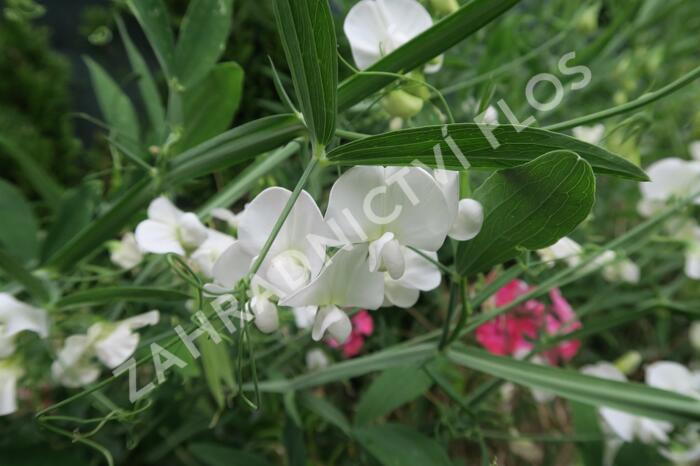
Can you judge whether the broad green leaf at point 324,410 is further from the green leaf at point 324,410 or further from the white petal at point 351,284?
the white petal at point 351,284

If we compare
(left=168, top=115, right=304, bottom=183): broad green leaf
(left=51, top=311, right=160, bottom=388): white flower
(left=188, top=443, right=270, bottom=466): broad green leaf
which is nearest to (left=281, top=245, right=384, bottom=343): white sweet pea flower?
(left=168, top=115, right=304, bottom=183): broad green leaf

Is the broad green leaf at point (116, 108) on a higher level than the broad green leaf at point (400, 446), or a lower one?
higher

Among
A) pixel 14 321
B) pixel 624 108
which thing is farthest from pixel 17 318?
pixel 624 108

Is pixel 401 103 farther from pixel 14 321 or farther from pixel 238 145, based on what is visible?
pixel 14 321

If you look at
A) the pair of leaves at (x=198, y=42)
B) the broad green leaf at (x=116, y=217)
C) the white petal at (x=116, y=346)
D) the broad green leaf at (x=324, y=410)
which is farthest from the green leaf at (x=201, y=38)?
the broad green leaf at (x=324, y=410)

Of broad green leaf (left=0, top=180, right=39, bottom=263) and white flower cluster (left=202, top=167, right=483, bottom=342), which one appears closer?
white flower cluster (left=202, top=167, right=483, bottom=342)

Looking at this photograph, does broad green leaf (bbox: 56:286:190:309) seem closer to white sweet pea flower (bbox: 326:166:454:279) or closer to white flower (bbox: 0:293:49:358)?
white flower (bbox: 0:293:49:358)

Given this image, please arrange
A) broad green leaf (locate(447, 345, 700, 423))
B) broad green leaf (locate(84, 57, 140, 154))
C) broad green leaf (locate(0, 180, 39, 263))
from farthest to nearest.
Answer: broad green leaf (locate(84, 57, 140, 154)) < broad green leaf (locate(0, 180, 39, 263)) < broad green leaf (locate(447, 345, 700, 423))
